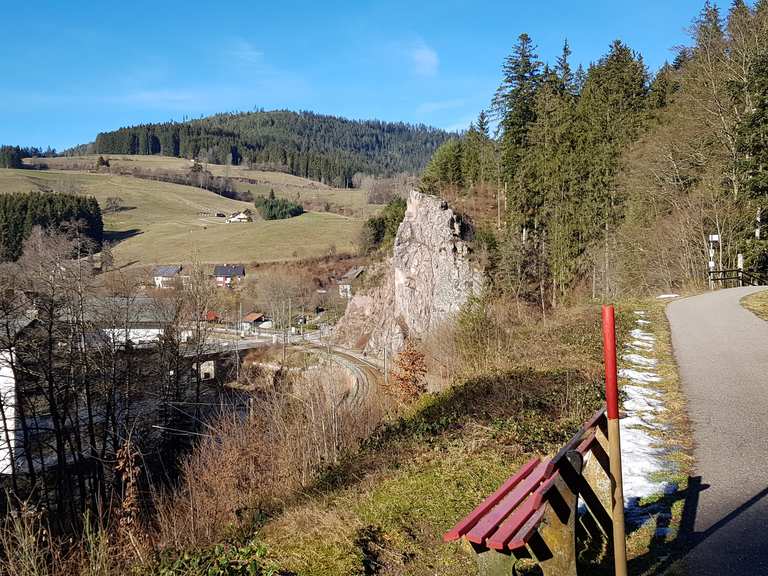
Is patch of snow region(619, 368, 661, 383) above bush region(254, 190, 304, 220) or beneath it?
beneath

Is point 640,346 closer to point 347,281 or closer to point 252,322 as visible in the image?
point 252,322

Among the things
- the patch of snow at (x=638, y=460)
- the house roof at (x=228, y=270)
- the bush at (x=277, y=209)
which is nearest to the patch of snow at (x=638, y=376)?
the patch of snow at (x=638, y=460)

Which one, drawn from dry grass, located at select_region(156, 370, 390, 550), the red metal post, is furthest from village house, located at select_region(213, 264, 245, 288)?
the red metal post

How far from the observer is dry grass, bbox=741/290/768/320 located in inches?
614

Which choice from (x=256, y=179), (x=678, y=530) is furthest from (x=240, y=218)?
(x=678, y=530)

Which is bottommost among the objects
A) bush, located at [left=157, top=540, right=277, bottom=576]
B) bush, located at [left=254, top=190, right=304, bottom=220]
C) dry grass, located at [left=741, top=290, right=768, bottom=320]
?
bush, located at [left=157, top=540, right=277, bottom=576]

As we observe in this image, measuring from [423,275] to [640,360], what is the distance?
3385 centimetres

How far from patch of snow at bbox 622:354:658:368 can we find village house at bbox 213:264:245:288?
228 feet

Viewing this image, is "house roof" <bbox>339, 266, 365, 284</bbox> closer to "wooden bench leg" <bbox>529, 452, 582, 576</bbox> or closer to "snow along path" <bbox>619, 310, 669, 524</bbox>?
"snow along path" <bbox>619, 310, 669, 524</bbox>

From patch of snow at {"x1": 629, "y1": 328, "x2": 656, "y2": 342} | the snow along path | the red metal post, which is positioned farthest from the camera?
patch of snow at {"x1": 629, "y1": 328, "x2": 656, "y2": 342}

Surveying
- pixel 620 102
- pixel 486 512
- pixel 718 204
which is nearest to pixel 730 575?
pixel 486 512

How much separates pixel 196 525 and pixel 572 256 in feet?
99.2

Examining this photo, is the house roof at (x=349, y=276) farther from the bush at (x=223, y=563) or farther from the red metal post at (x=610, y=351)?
the red metal post at (x=610, y=351)

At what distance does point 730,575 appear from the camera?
3883 mm
